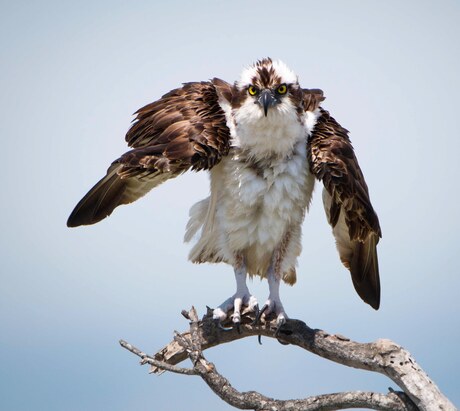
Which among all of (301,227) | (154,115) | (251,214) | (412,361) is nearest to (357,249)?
(301,227)

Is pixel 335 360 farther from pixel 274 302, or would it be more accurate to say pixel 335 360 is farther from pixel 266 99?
pixel 266 99

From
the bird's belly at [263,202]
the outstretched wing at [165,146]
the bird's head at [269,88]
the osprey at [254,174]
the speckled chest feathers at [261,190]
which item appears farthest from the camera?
the bird's belly at [263,202]

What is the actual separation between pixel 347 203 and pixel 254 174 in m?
0.93

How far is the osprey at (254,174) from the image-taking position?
797 centimetres

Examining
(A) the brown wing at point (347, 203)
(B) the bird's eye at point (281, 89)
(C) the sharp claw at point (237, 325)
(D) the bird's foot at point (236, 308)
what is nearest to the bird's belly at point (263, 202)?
(A) the brown wing at point (347, 203)

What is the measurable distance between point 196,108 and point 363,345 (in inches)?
107

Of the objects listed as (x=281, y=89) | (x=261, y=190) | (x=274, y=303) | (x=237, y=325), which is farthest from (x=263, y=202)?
(x=237, y=325)

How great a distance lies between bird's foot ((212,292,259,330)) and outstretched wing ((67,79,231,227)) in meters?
1.28

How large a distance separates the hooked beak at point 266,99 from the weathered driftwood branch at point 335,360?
191 centimetres

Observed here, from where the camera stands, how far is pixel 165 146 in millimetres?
7984

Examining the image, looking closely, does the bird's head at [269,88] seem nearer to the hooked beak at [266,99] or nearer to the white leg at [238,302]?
the hooked beak at [266,99]

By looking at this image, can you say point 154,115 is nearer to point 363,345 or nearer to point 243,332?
point 243,332

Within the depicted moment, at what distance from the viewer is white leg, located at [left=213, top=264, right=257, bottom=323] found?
8.32 m

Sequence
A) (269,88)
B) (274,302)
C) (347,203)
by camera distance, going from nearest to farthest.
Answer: (347,203) < (269,88) < (274,302)
